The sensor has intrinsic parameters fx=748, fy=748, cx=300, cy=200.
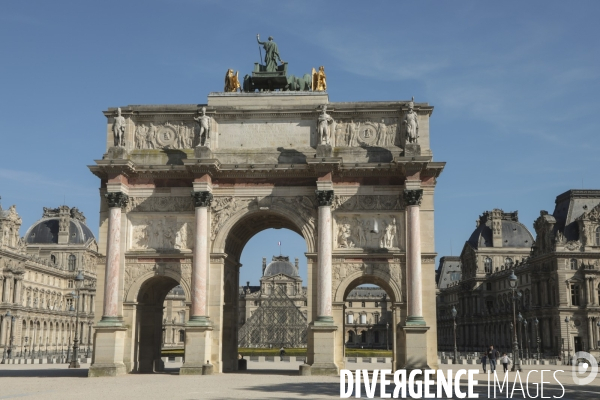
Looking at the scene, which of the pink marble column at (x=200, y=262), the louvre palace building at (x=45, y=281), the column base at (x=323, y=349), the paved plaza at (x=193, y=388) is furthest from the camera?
the louvre palace building at (x=45, y=281)

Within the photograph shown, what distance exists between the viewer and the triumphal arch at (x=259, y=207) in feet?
117

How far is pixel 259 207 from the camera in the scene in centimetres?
3716

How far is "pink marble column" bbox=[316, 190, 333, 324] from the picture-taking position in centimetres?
3531

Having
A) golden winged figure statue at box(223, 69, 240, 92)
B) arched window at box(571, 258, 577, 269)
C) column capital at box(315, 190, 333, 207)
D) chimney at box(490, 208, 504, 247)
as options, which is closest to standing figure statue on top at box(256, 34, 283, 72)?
golden winged figure statue at box(223, 69, 240, 92)

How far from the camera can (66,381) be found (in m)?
31.9

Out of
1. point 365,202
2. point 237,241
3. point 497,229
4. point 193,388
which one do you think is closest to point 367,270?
point 365,202

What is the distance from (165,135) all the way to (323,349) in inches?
533

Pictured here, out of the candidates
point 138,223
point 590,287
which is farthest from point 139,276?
point 590,287

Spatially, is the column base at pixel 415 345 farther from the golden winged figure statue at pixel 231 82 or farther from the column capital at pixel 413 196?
the golden winged figure statue at pixel 231 82

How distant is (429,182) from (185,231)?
12366 millimetres

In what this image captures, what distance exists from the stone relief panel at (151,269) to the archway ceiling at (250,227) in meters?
2.60

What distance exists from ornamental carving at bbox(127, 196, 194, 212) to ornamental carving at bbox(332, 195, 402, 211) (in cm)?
772

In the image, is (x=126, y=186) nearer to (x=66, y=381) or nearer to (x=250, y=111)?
(x=250, y=111)

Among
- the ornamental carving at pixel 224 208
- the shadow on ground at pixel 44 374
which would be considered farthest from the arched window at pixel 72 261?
the ornamental carving at pixel 224 208
